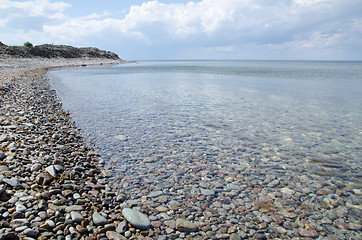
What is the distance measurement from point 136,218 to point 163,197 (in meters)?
1.30

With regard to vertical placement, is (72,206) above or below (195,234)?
above

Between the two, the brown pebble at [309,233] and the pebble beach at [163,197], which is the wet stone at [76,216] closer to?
the pebble beach at [163,197]

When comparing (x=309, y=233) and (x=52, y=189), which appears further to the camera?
(x=52, y=189)

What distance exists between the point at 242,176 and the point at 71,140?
7324 mm

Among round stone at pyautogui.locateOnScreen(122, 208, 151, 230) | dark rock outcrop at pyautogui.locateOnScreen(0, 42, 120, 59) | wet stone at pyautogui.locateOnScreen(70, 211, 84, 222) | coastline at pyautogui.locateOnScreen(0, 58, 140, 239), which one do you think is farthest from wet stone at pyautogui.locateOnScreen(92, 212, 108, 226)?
dark rock outcrop at pyautogui.locateOnScreen(0, 42, 120, 59)

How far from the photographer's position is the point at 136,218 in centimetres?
532

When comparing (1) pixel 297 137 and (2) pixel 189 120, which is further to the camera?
(2) pixel 189 120

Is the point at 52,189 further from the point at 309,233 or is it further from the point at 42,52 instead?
the point at 42,52

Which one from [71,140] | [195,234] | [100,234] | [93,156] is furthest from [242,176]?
[71,140]

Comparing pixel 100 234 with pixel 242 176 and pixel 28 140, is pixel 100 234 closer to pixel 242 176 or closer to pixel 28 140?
pixel 242 176

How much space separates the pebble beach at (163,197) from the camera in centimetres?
495

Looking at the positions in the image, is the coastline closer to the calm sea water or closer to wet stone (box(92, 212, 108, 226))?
wet stone (box(92, 212, 108, 226))

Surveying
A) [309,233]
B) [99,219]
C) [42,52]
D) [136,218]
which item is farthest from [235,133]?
[42,52]

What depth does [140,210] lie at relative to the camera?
5.87 m
